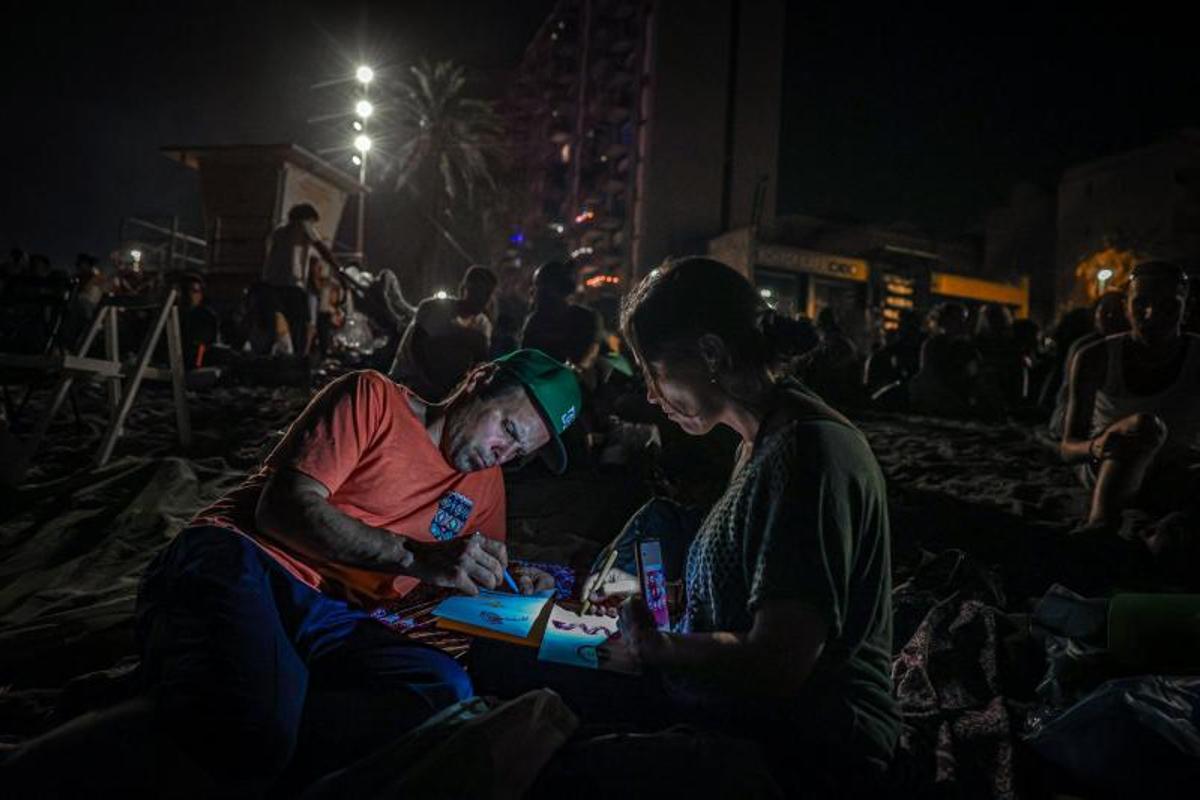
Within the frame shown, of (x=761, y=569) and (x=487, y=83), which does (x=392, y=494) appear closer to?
(x=761, y=569)

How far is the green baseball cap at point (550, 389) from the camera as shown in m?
2.99

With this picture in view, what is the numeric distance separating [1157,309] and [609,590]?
445 cm

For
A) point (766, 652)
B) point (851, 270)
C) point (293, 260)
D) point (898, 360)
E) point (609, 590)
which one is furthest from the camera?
point (851, 270)

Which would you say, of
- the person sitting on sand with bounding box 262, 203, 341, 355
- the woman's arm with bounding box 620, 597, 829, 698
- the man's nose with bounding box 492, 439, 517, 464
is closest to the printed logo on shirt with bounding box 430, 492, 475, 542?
the man's nose with bounding box 492, 439, 517, 464

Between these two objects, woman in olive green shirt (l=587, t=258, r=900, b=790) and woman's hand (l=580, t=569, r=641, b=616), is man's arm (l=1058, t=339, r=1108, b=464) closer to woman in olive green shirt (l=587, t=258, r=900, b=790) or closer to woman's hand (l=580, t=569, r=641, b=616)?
woman's hand (l=580, t=569, r=641, b=616)

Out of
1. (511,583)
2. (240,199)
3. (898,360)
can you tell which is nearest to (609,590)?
(511,583)

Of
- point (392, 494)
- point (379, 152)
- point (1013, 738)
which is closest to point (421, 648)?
point (392, 494)

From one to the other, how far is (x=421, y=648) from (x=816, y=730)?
142cm

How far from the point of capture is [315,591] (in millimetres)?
2375

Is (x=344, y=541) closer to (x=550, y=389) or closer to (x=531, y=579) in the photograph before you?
(x=531, y=579)

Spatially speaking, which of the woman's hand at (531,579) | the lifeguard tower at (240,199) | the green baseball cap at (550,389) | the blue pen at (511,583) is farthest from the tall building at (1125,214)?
the blue pen at (511,583)

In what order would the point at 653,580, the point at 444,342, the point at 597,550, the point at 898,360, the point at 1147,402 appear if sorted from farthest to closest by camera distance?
the point at 898,360
the point at 444,342
the point at 597,550
the point at 1147,402
the point at 653,580

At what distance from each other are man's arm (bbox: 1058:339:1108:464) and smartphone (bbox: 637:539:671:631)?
435 centimetres

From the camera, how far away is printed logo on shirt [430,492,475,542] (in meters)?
2.90
